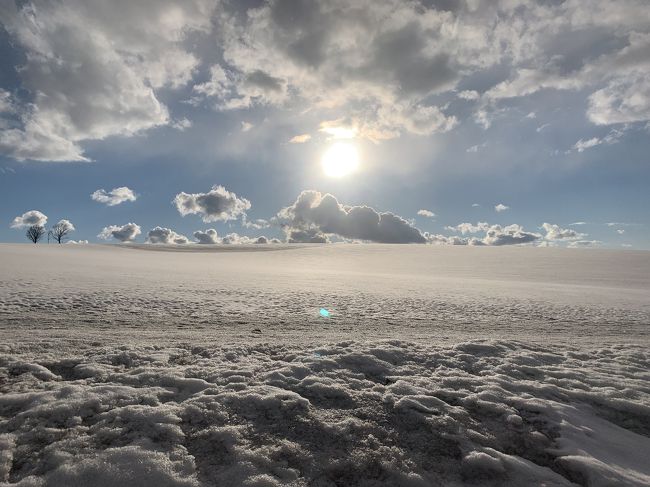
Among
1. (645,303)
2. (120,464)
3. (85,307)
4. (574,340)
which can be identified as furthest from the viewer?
(645,303)

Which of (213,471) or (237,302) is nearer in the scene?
(213,471)

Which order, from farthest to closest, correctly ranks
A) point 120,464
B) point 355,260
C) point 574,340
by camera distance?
point 355,260 → point 574,340 → point 120,464

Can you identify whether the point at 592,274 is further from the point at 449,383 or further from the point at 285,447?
the point at 285,447

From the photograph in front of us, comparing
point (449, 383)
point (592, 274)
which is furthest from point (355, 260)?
point (449, 383)

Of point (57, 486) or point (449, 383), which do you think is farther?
point (449, 383)

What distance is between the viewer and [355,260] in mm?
53750

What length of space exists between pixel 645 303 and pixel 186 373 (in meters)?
24.0

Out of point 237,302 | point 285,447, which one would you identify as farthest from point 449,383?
point 237,302

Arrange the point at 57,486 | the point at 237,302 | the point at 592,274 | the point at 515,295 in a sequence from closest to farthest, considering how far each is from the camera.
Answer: the point at 57,486 → the point at 237,302 → the point at 515,295 → the point at 592,274

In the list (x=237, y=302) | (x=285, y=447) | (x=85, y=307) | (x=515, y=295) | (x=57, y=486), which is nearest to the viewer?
(x=57, y=486)

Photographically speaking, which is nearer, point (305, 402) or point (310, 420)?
point (310, 420)

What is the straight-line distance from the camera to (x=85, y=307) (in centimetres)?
1268

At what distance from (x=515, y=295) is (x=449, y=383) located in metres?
17.2

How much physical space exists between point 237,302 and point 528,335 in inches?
435
